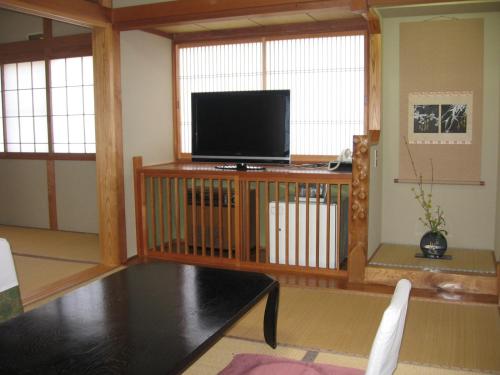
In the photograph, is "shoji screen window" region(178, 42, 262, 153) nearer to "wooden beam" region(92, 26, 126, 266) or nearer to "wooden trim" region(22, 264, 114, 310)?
"wooden beam" region(92, 26, 126, 266)

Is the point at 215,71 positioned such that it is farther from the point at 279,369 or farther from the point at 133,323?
the point at 279,369

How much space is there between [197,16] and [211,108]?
885 mm

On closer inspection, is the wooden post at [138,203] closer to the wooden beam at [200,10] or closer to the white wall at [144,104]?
the white wall at [144,104]

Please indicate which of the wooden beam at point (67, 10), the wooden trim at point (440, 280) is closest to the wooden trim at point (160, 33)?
the wooden beam at point (67, 10)

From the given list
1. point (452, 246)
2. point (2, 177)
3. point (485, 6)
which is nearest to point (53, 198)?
point (2, 177)

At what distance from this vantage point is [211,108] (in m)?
4.94

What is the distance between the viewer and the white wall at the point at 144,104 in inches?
191

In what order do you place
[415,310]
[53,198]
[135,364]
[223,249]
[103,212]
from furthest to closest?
[53,198] < [223,249] < [103,212] < [415,310] < [135,364]

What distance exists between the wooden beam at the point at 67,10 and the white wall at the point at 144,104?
0.33 m

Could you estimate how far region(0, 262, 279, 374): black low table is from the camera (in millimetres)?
1692

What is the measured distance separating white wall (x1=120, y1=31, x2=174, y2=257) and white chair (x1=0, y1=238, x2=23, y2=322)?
8.46ft

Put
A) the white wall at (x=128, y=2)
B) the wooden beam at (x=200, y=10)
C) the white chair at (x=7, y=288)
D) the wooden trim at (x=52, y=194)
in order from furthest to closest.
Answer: the wooden trim at (x=52, y=194) → the white wall at (x=128, y=2) → the wooden beam at (x=200, y=10) → the white chair at (x=7, y=288)

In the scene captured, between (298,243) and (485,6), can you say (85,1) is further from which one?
(485,6)

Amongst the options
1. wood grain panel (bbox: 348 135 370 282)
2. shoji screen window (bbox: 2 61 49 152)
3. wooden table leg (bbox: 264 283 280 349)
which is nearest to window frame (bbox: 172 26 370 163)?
wood grain panel (bbox: 348 135 370 282)
